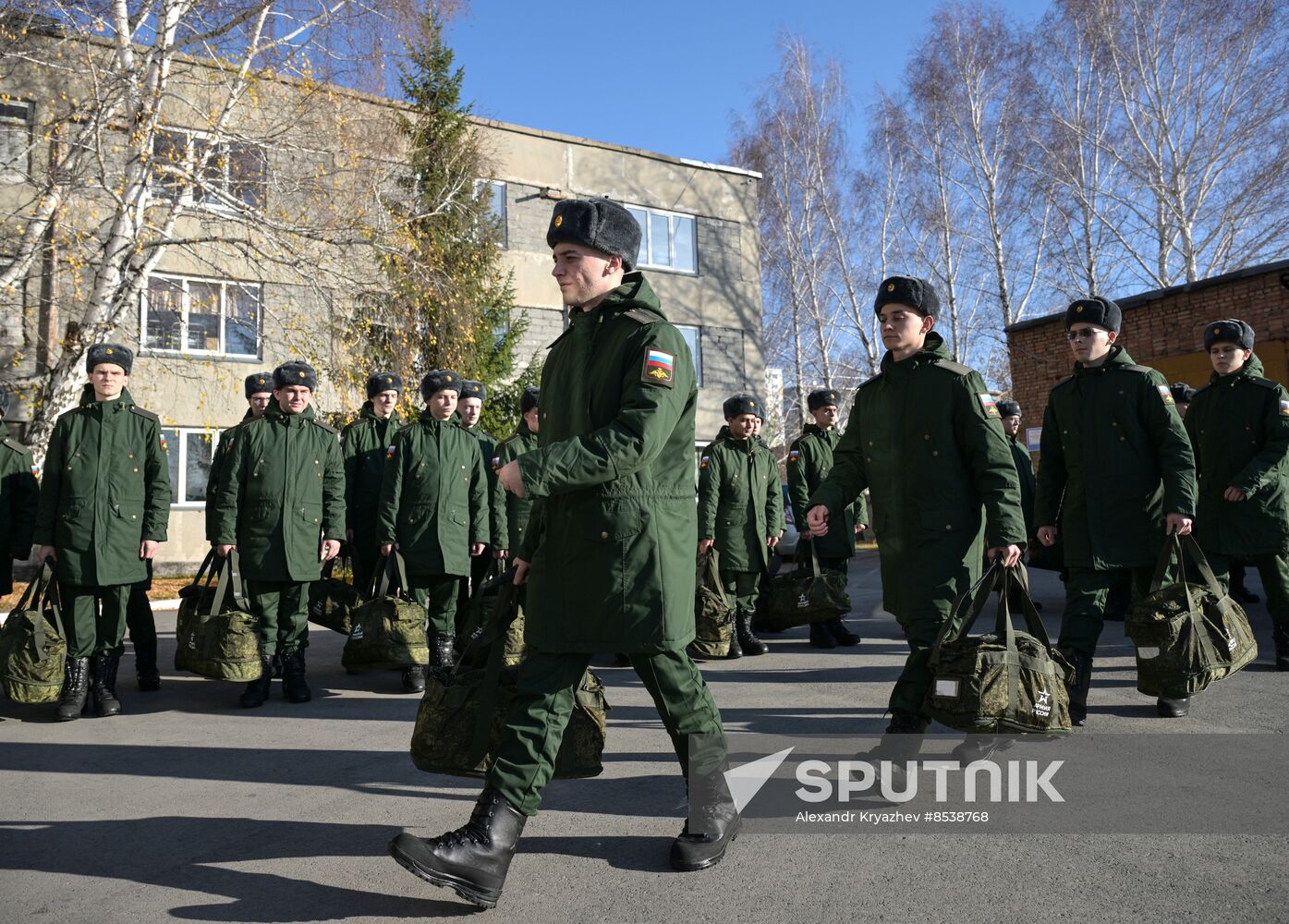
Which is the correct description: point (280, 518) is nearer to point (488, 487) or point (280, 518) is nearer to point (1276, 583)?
point (488, 487)

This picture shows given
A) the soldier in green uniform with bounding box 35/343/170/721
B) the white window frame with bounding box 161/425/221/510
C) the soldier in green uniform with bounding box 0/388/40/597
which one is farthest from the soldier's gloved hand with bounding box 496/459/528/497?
the white window frame with bounding box 161/425/221/510

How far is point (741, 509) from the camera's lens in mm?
8359

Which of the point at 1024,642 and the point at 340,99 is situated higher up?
the point at 340,99

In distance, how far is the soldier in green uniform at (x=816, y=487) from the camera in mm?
8750

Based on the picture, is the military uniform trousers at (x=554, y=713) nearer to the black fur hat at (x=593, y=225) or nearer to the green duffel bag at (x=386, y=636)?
the black fur hat at (x=593, y=225)

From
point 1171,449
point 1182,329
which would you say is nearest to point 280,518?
point 1171,449

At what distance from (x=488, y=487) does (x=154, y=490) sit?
229 centimetres

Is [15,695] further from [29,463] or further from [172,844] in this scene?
[172,844]

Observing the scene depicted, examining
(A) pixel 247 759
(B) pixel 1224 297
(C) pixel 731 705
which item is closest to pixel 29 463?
(A) pixel 247 759

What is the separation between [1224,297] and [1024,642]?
13765 millimetres

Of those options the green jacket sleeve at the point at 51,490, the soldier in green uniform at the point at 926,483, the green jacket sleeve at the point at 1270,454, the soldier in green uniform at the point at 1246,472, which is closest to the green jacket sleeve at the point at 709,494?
the soldier in green uniform at the point at 926,483

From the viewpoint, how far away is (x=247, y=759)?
16.8 feet

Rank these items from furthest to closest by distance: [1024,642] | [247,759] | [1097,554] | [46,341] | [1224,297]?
[46,341]
[1224,297]
[1097,554]
[247,759]
[1024,642]

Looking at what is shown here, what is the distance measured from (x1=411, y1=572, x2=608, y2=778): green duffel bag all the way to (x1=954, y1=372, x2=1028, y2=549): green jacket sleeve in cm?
193
